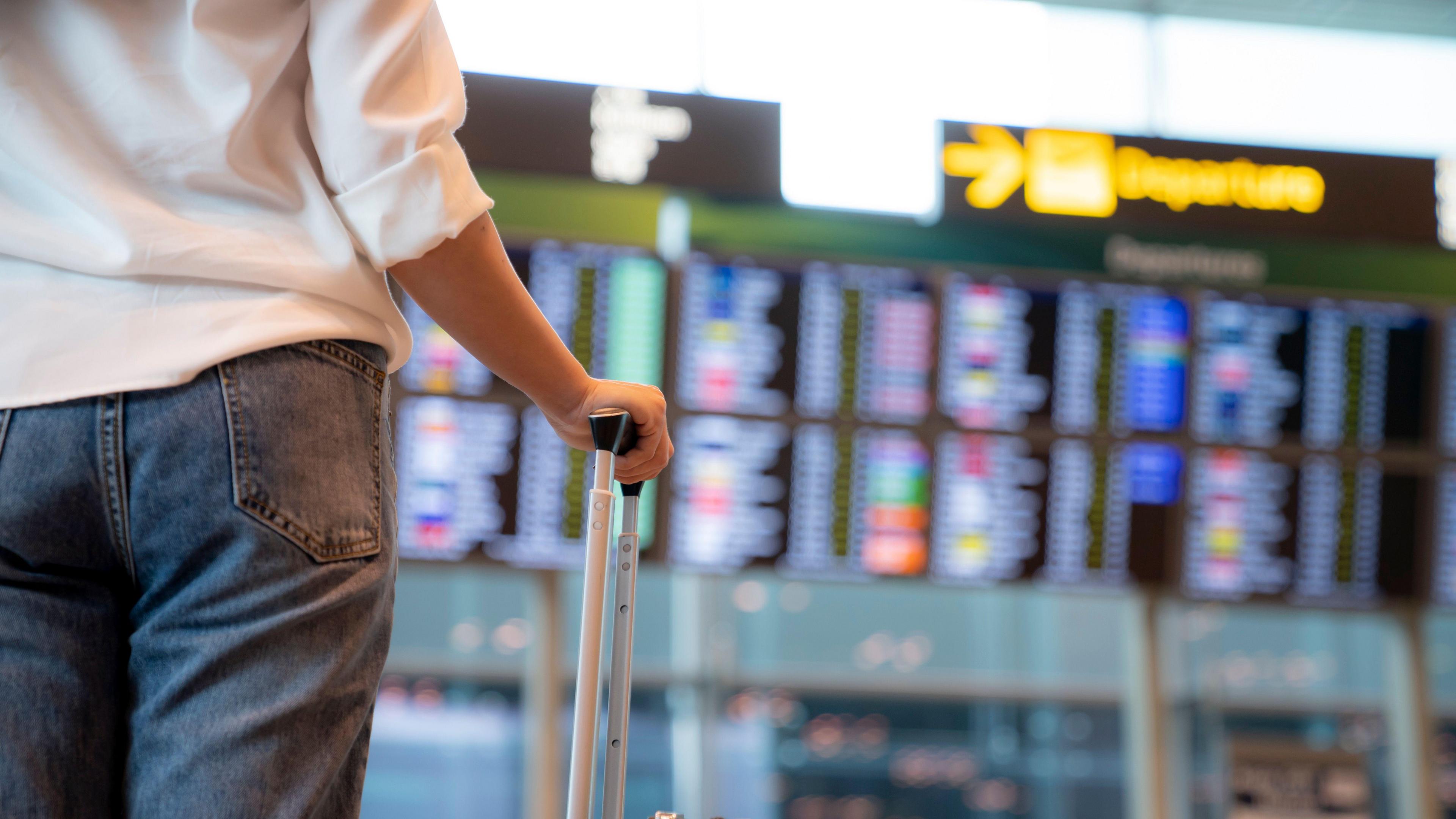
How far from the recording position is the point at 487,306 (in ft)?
3.37

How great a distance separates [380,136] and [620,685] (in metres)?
0.61

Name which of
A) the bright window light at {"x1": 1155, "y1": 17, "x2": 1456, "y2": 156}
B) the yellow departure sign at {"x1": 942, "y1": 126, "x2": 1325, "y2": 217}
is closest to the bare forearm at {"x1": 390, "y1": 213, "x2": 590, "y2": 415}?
the yellow departure sign at {"x1": 942, "y1": 126, "x2": 1325, "y2": 217}

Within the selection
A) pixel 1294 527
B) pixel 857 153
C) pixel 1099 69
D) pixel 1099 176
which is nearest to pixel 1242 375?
pixel 1294 527

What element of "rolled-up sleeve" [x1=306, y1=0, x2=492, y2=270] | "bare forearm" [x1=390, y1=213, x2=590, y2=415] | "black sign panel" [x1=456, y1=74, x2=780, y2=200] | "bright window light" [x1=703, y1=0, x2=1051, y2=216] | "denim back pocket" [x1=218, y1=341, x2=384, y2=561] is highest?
"bright window light" [x1=703, y1=0, x2=1051, y2=216]

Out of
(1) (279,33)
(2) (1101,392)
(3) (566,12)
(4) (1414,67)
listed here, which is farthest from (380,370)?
(4) (1414,67)

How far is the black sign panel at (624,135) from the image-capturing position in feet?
13.3

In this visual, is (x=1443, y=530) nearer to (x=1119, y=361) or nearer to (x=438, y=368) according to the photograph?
(x=1119, y=361)

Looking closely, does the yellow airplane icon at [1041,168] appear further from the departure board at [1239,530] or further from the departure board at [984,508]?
the departure board at [1239,530]

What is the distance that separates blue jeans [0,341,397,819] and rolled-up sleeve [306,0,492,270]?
4.3 inches

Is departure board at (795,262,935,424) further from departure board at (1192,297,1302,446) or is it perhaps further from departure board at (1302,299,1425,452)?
departure board at (1302,299,1425,452)

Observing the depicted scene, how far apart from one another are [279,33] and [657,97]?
3.28 m

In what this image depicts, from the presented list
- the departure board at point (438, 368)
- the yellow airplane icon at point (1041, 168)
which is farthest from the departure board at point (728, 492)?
the yellow airplane icon at point (1041, 168)

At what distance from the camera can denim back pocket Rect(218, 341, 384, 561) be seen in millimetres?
871

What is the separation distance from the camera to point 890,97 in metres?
5.29
